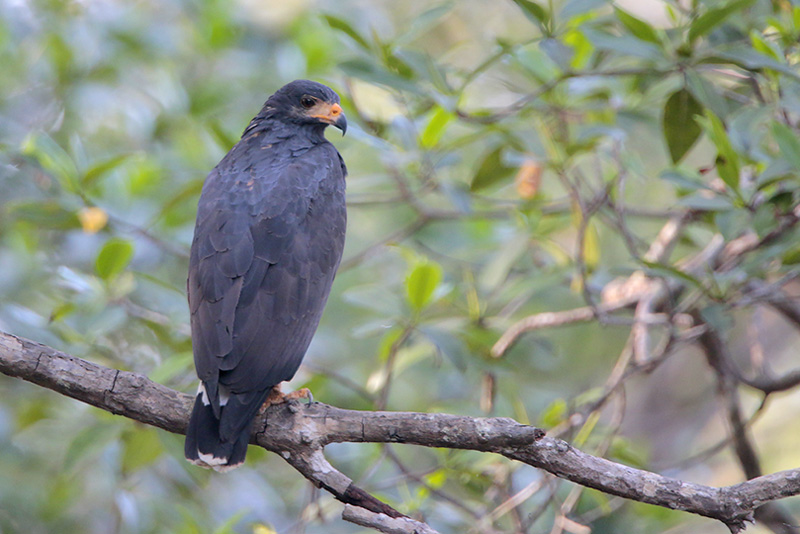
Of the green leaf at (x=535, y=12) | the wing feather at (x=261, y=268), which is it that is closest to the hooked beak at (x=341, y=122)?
the wing feather at (x=261, y=268)

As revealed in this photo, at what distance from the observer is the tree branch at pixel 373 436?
2.66m

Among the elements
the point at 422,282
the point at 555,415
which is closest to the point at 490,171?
the point at 422,282

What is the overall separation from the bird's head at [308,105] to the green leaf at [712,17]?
1.85 m

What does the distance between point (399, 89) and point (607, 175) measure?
75.0 inches

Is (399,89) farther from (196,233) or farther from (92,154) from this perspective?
(92,154)

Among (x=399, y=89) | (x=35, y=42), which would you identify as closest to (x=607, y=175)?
(x=399, y=89)

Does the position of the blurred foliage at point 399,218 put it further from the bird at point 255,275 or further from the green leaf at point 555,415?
the bird at point 255,275

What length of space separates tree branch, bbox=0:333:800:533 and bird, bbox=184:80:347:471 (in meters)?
0.15

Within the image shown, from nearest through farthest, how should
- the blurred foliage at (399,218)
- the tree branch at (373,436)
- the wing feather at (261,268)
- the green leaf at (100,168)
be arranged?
1. the tree branch at (373,436)
2. the wing feather at (261,268)
3. the blurred foliage at (399,218)
4. the green leaf at (100,168)

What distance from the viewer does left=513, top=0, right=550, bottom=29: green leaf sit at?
159 inches

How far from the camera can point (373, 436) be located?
9.77ft

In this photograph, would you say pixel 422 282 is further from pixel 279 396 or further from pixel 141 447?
pixel 141 447

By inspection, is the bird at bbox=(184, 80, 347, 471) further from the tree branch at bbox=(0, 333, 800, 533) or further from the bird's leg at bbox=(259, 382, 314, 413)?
the tree branch at bbox=(0, 333, 800, 533)

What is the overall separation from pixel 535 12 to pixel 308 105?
1.36 meters
